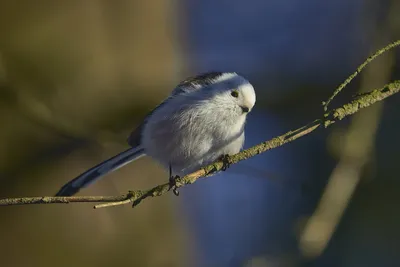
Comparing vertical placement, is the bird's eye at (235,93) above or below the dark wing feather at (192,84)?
below

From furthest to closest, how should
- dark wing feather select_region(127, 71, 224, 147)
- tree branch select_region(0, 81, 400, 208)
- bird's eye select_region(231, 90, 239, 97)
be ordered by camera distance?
dark wing feather select_region(127, 71, 224, 147)
bird's eye select_region(231, 90, 239, 97)
tree branch select_region(0, 81, 400, 208)

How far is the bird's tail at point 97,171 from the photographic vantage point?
1.53 metres

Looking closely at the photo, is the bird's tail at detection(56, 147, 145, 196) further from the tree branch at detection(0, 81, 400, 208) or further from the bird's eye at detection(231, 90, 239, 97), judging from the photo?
the tree branch at detection(0, 81, 400, 208)

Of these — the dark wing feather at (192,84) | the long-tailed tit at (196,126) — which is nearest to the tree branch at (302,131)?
the long-tailed tit at (196,126)

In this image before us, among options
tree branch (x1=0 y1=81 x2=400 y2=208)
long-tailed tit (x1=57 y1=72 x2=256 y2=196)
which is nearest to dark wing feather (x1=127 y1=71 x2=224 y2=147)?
long-tailed tit (x1=57 y1=72 x2=256 y2=196)

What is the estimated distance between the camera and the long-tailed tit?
139 centimetres

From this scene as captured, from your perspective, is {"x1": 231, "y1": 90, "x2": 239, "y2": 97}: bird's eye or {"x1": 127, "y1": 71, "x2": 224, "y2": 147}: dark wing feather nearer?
{"x1": 231, "y1": 90, "x2": 239, "y2": 97}: bird's eye

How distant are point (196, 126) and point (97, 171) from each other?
1.06ft

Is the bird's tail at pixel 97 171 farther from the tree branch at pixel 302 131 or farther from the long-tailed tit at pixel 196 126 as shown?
the tree branch at pixel 302 131

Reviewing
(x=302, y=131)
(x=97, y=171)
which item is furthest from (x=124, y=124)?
(x=302, y=131)

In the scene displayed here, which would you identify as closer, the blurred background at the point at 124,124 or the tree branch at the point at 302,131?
the tree branch at the point at 302,131

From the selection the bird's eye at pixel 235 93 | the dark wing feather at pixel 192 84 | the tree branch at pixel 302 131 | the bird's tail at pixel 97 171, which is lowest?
the tree branch at pixel 302 131

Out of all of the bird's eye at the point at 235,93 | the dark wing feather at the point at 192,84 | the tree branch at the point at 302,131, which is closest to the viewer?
the tree branch at the point at 302,131

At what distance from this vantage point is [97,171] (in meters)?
1.55
